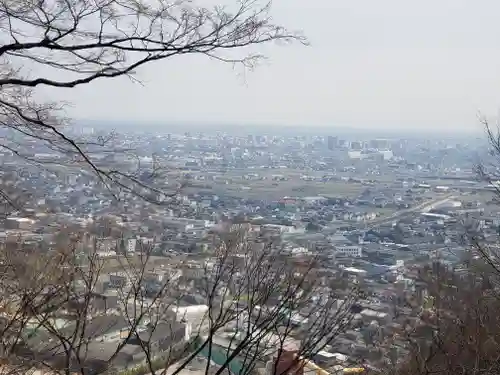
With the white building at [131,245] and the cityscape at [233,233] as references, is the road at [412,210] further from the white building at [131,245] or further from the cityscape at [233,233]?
the white building at [131,245]

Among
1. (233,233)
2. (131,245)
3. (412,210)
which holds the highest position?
(233,233)

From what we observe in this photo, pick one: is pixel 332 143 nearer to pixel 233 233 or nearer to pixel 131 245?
pixel 131 245

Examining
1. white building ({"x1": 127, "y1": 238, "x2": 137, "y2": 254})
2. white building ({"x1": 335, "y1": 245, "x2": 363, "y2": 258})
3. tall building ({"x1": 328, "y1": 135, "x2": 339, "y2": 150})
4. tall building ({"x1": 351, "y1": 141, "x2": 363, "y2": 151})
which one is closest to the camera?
white building ({"x1": 127, "y1": 238, "x2": 137, "y2": 254})

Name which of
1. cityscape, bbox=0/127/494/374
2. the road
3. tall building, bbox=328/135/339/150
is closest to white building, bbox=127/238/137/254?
cityscape, bbox=0/127/494/374

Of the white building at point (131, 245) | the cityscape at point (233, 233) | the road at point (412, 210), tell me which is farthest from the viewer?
the road at point (412, 210)

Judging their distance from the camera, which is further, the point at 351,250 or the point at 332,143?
the point at 332,143

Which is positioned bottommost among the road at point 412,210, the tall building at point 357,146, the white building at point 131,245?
the road at point 412,210

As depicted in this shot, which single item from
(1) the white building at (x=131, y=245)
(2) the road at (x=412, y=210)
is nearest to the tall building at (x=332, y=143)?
(2) the road at (x=412, y=210)

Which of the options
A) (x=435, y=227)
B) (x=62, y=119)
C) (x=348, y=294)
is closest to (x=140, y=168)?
(x=62, y=119)

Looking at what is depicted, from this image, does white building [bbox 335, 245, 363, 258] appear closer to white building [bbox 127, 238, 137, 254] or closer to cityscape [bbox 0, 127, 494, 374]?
cityscape [bbox 0, 127, 494, 374]

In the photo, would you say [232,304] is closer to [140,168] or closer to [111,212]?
[140,168]

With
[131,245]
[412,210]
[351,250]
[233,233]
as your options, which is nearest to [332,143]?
[412,210]
